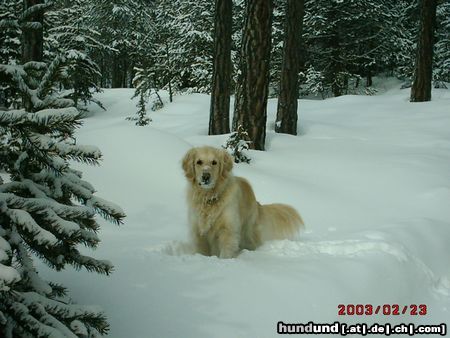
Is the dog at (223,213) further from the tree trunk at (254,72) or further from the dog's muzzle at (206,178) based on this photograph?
the tree trunk at (254,72)

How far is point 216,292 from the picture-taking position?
9.73 feet

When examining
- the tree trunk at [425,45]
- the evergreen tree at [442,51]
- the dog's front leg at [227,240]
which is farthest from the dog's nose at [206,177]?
the evergreen tree at [442,51]

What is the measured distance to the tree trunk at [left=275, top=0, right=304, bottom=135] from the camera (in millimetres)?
10266

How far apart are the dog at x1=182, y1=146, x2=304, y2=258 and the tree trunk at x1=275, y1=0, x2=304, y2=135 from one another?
558 cm

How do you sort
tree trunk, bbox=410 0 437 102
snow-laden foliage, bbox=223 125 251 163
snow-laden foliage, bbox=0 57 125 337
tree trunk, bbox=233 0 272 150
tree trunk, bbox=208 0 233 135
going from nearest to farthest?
snow-laden foliage, bbox=0 57 125 337, snow-laden foliage, bbox=223 125 251 163, tree trunk, bbox=233 0 272 150, tree trunk, bbox=208 0 233 135, tree trunk, bbox=410 0 437 102

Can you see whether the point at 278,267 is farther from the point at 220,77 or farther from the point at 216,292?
the point at 220,77

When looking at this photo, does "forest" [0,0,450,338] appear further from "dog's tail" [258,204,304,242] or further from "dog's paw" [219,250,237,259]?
"dog's tail" [258,204,304,242]

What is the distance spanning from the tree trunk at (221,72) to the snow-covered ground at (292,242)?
1.00 metres

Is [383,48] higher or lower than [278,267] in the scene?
higher

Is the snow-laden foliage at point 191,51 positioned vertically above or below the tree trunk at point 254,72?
above

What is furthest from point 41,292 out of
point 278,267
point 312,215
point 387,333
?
point 312,215

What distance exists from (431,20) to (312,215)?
1046 cm

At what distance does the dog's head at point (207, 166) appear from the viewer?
456cm

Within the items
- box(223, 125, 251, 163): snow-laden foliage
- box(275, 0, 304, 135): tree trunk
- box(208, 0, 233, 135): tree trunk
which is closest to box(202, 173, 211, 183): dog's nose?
box(223, 125, 251, 163): snow-laden foliage
